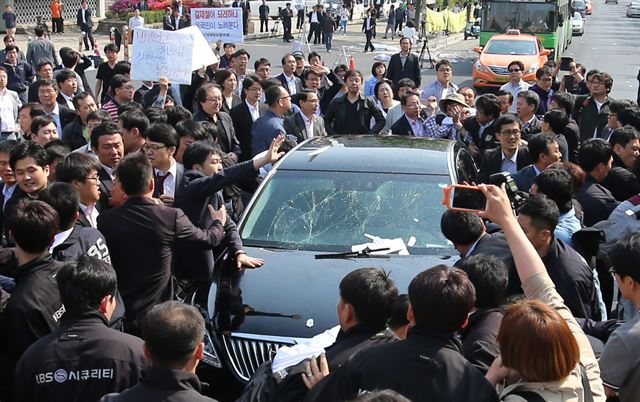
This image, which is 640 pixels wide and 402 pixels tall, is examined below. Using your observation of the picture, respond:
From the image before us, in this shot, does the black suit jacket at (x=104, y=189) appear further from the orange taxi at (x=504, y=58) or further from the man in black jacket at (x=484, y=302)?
the orange taxi at (x=504, y=58)

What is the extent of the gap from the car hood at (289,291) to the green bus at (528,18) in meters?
25.7

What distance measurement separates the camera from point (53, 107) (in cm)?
985

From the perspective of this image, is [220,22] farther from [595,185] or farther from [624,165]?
[595,185]

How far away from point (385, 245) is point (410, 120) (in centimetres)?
434

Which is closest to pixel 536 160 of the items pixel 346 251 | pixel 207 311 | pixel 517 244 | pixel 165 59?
pixel 346 251

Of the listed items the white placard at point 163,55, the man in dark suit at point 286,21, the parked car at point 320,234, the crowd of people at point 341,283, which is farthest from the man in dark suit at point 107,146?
the man in dark suit at point 286,21

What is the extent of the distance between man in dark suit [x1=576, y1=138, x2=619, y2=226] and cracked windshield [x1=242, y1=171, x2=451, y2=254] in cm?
116

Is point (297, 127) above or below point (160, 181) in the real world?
below

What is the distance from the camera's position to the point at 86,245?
5059 mm

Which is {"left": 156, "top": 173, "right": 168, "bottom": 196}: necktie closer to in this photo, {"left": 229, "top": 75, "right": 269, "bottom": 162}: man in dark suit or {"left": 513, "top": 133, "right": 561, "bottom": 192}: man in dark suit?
{"left": 513, "top": 133, "right": 561, "bottom": 192}: man in dark suit

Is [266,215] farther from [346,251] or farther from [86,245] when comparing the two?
[86,245]

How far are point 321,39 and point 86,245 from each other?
38.8m

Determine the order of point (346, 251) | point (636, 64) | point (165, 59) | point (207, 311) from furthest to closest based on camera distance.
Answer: point (636, 64)
point (165, 59)
point (346, 251)
point (207, 311)

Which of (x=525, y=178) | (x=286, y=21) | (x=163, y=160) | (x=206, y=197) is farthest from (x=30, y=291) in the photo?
(x=286, y=21)
